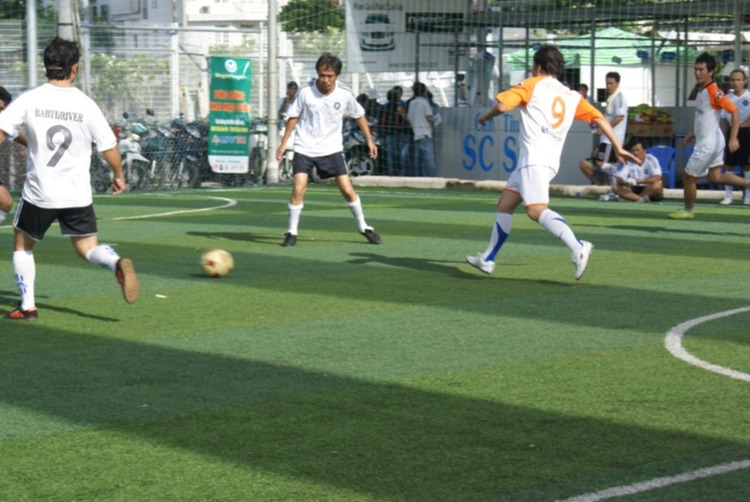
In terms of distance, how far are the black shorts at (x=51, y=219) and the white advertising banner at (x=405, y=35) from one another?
66.9 feet

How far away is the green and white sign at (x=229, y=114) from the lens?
87.9 ft

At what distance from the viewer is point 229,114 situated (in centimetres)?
2702

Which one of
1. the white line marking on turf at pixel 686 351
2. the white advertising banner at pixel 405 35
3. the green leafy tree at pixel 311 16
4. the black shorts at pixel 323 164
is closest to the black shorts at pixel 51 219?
the white line marking on turf at pixel 686 351

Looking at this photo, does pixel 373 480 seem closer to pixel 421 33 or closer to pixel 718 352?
pixel 718 352

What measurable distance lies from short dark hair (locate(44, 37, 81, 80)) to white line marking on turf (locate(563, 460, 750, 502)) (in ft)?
17.2

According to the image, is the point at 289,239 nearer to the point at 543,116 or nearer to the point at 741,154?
the point at 543,116

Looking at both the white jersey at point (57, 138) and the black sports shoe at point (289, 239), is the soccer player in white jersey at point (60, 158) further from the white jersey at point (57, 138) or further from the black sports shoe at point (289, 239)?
the black sports shoe at point (289, 239)

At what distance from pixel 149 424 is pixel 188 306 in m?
3.89

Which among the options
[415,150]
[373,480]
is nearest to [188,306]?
[373,480]

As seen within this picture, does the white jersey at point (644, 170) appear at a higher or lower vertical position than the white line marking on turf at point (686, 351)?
higher

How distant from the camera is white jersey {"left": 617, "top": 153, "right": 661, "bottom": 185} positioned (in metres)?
22.1

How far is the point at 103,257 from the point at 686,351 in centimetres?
386

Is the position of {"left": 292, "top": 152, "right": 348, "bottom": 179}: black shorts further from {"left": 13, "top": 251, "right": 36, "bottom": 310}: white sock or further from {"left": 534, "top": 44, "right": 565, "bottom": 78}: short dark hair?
{"left": 13, "top": 251, "right": 36, "bottom": 310}: white sock

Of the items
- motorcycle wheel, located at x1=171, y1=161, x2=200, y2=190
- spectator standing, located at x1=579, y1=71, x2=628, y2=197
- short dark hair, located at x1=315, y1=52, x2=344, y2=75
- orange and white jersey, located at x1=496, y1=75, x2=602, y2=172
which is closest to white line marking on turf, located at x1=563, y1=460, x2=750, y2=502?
orange and white jersey, located at x1=496, y1=75, x2=602, y2=172
